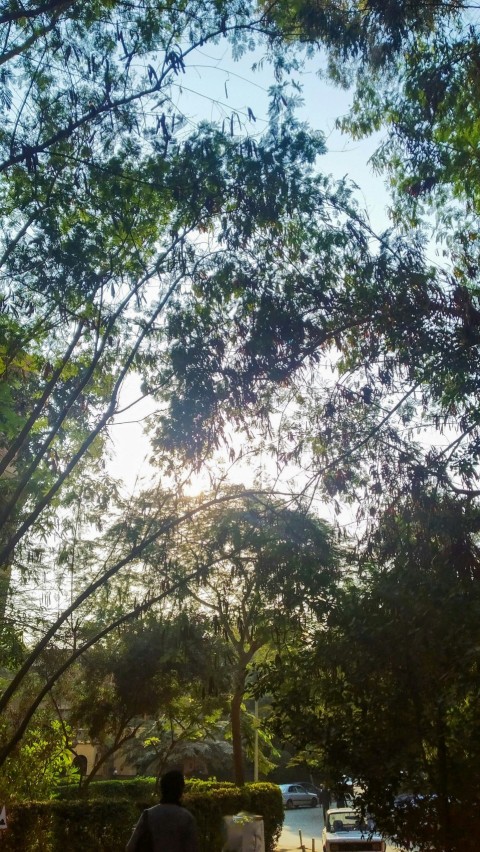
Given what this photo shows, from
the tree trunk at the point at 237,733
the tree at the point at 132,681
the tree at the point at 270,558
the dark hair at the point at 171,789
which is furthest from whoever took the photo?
the tree trunk at the point at 237,733

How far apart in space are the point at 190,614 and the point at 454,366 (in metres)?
6.42

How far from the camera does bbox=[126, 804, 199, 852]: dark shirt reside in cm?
637

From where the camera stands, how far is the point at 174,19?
9688 mm

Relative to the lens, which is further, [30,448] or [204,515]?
[30,448]

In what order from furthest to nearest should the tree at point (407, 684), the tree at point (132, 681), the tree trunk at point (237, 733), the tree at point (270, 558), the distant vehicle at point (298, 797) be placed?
the distant vehicle at point (298, 797), the tree trunk at point (237, 733), the tree at point (132, 681), the tree at point (270, 558), the tree at point (407, 684)

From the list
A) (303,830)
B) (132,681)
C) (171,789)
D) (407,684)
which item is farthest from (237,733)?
(171,789)

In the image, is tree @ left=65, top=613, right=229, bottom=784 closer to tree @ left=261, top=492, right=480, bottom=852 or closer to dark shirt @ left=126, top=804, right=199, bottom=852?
tree @ left=261, top=492, right=480, bottom=852

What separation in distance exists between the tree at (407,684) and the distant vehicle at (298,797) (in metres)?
42.1

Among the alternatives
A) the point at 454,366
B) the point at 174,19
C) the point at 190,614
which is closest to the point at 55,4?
the point at 174,19

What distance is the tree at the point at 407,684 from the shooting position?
863 cm

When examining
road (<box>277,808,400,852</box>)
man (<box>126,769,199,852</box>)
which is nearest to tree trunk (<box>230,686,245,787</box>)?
road (<box>277,808,400,852</box>)

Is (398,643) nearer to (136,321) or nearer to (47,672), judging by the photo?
(136,321)

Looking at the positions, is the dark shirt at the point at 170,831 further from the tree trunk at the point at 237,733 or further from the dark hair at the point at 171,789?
the tree trunk at the point at 237,733

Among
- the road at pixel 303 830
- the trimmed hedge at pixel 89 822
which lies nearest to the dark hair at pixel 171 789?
the trimmed hedge at pixel 89 822
